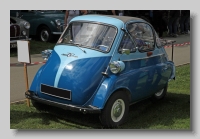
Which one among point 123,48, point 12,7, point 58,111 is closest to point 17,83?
point 58,111

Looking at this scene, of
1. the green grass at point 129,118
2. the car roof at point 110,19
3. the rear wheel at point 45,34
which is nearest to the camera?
the green grass at point 129,118

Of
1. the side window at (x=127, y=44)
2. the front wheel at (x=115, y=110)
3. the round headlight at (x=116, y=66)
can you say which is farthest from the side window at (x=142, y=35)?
the front wheel at (x=115, y=110)

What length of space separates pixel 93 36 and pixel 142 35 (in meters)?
1.08

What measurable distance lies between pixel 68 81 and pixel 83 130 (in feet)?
2.63

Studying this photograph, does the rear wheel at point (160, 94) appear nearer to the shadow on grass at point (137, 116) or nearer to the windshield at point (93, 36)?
the shadow on grass at point (137, 116)

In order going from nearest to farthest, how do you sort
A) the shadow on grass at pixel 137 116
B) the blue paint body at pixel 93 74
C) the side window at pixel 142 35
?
1. the blue paint body at pixel 93 74
2. the shadow on grass at pixel 137 116
3. the side window at pixel 142 35

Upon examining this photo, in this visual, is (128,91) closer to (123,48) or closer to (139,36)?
(123,48)

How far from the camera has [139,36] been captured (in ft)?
20.7

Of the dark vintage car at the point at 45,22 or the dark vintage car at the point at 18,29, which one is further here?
the dark vintage car at the point at 45,22

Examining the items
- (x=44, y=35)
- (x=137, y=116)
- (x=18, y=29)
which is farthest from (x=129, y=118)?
(x=44, y=35)

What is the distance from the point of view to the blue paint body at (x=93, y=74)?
534 centimetres

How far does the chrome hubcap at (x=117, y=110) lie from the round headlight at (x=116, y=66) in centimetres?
49

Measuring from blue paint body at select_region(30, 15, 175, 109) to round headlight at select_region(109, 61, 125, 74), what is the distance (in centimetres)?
8

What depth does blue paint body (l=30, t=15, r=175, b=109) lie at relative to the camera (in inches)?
210
